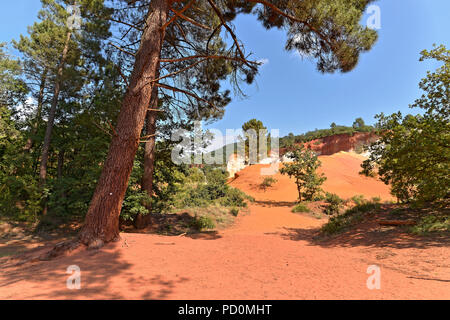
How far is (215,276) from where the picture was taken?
280cm

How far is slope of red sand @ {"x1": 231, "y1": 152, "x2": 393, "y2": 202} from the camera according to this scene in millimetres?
23766

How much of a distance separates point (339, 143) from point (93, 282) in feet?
176

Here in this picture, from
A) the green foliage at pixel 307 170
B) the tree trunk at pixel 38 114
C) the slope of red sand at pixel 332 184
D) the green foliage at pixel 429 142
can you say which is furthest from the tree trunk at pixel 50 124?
the slope of red sand at pixel 332 184

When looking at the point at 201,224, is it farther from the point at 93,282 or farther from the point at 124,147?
the point at 93,282

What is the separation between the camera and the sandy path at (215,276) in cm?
226

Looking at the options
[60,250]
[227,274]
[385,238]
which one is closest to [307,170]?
[385,238]

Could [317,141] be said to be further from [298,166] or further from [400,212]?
[400,212]

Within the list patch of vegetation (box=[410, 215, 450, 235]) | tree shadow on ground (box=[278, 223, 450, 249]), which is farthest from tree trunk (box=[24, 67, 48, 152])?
patch of vegetation (box=[410, 215, 450, 235])

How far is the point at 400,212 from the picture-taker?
8.02 meters

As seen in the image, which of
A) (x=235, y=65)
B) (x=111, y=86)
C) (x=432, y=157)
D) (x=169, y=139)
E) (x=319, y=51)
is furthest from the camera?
(x=169, y=139)

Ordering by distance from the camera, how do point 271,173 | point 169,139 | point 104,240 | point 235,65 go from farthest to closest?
point 271,173 → point 169,139 → point 235,65 → point 104,240

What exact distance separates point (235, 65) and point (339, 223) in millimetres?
7386

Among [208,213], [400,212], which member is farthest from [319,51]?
[208,213]

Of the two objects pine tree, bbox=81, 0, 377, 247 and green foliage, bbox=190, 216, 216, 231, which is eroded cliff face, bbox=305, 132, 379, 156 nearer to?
green foliage, bbox=190, 216, 216, 231
